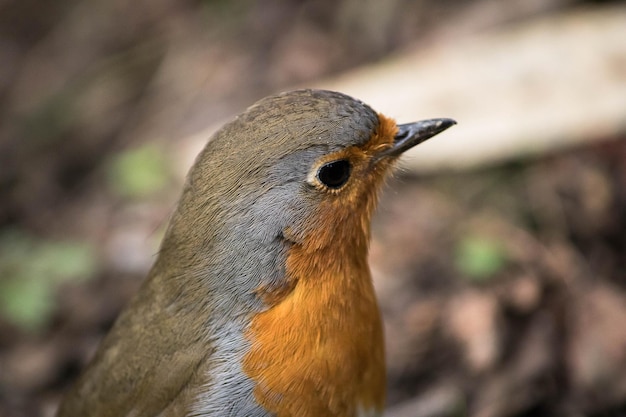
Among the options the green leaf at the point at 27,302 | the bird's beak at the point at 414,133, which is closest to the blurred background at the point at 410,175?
the green leaf at the point at 27,302

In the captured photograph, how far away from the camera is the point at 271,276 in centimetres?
328

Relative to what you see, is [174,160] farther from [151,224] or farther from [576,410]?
[576,410]

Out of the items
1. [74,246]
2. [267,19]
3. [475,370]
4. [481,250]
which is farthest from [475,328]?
[267,19]

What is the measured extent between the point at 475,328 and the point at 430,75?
1745 millimetres

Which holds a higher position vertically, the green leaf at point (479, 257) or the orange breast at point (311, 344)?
the green leaf at point (479, 257)

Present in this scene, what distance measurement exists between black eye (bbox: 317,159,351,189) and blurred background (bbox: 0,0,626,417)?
1.50ft

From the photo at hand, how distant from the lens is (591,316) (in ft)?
14.8

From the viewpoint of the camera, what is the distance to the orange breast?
3.28 meters

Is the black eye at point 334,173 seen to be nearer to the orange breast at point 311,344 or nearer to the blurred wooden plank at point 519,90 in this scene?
the orange breast at point 311,344

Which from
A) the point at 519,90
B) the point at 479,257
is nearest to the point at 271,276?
the point at 479,257

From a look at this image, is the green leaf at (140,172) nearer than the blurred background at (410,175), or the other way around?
the blurred background at (410,175)

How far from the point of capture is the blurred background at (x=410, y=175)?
15.0 feet

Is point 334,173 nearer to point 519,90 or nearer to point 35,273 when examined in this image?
point 519,90

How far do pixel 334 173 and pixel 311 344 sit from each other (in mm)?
656
